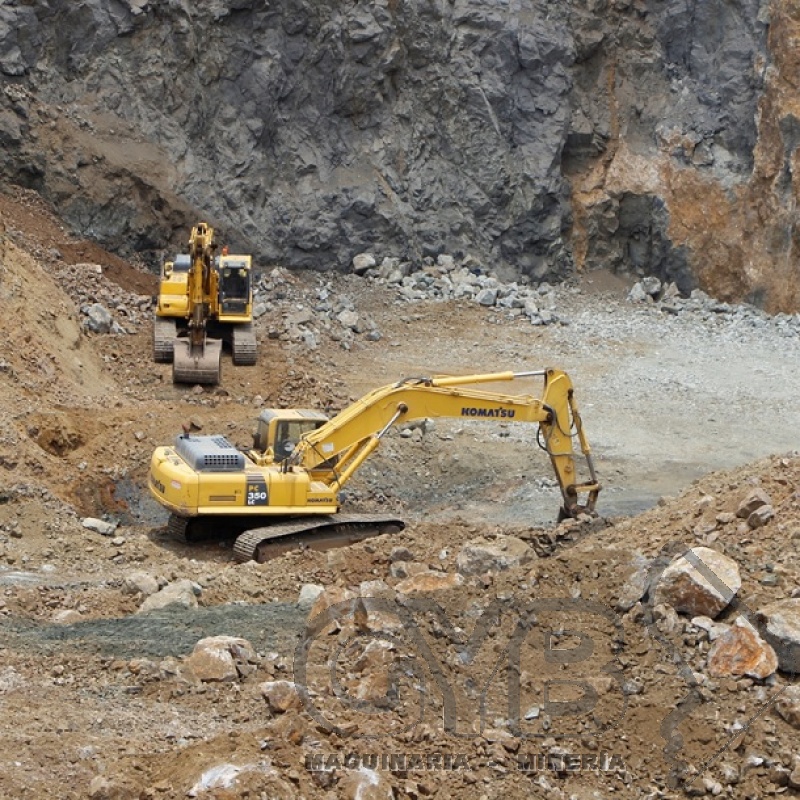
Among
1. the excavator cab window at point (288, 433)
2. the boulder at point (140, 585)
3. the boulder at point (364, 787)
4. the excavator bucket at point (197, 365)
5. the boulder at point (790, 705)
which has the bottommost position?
the excavator bucket at point (197, 365)

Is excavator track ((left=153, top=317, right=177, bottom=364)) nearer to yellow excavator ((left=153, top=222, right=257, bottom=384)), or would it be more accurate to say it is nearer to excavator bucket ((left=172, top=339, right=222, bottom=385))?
yellow excavator ((left=153, top=222, right=257, bottom=384))

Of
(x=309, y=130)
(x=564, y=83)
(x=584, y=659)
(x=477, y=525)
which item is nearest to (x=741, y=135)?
(x=564, y=83)

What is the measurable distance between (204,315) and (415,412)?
26.8 ft

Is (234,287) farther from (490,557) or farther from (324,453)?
(490,557)

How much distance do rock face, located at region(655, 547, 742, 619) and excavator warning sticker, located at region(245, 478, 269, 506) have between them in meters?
6.17

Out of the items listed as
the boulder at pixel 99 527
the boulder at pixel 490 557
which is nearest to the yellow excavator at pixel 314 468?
the boulder at pixel 99 527

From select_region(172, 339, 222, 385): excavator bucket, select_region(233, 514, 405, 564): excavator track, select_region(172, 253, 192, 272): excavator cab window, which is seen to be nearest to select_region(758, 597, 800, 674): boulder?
select_region(233, 514, 405, 564): excavator track

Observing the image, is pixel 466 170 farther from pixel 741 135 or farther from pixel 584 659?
pixel 584 659

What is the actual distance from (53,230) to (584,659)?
20.7m

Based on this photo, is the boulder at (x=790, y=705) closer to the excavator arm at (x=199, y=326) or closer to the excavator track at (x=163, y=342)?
the excavator arm at (x=199, y=326)

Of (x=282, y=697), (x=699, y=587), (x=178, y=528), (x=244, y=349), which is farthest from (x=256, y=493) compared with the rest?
(x=244, y=349)

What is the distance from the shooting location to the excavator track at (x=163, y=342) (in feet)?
70.2

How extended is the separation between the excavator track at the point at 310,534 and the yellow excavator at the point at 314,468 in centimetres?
1

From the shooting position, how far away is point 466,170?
31.2 meters
